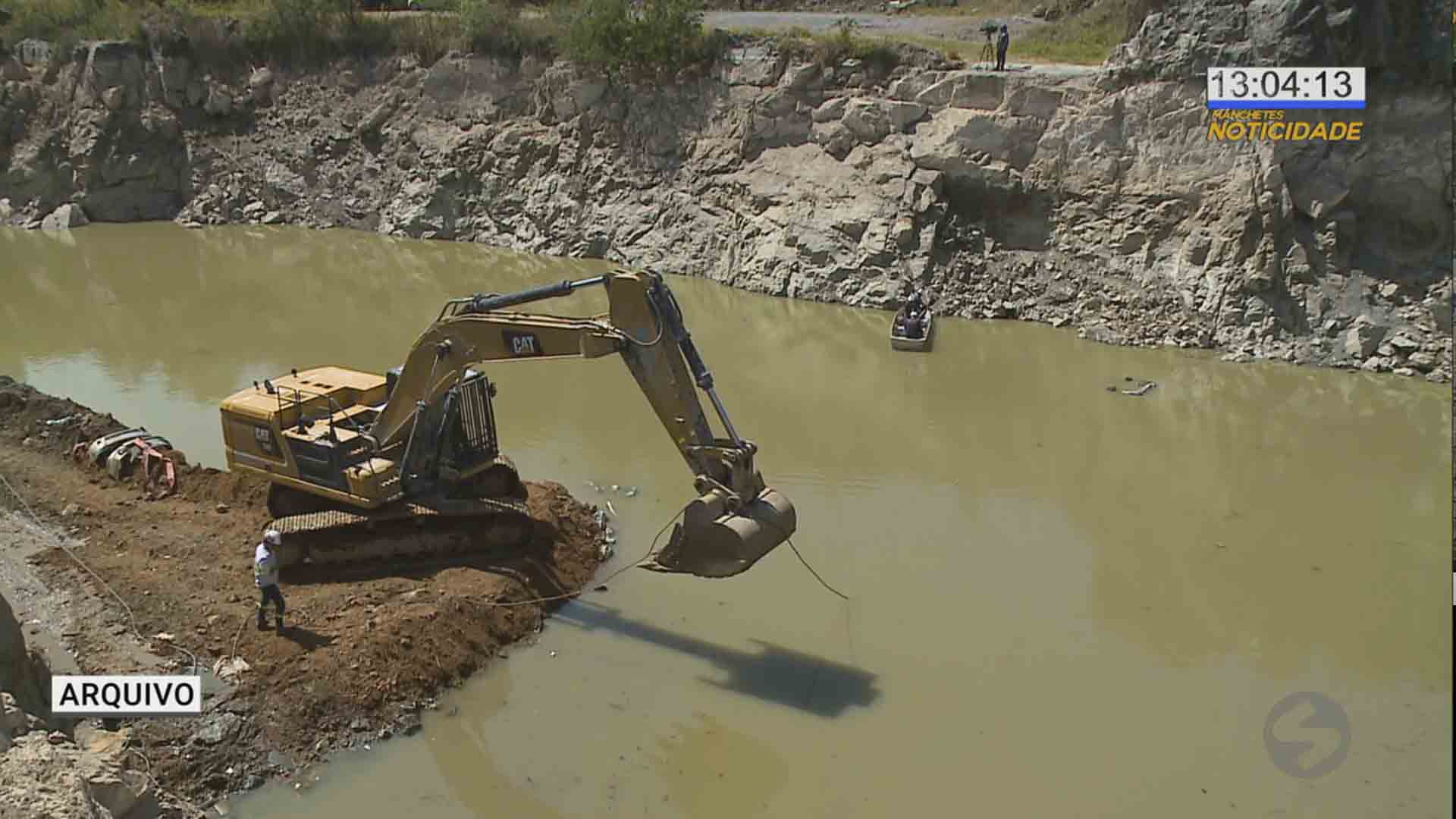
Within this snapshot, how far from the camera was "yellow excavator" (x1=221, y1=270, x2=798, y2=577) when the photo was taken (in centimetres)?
1028

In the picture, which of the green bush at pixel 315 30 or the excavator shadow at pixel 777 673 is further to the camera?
the green bush at pixel 315 30

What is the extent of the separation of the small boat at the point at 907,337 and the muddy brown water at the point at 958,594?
20 cm

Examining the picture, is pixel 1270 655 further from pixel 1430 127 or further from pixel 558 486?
pixel 1430 127

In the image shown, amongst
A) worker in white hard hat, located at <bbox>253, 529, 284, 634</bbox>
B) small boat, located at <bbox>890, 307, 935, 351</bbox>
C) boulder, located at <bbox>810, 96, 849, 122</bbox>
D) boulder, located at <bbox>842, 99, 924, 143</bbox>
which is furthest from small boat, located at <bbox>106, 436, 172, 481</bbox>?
boulder, located at <bbox>810, 96, 849, 122</bbox>

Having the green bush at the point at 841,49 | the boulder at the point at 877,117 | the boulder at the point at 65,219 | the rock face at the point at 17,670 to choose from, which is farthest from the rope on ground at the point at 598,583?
the boulder at the point at 65,219

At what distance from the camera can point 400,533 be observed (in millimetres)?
12414

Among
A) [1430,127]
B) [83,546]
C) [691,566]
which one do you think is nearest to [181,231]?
[83,546]

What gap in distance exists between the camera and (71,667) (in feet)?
33.6

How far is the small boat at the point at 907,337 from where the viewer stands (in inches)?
799

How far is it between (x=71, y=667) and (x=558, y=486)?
5574mm

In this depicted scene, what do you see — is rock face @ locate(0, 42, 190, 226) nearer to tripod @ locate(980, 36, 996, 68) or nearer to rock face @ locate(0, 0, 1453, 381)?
rock face @ locate(0, 0, 1453, 381)
